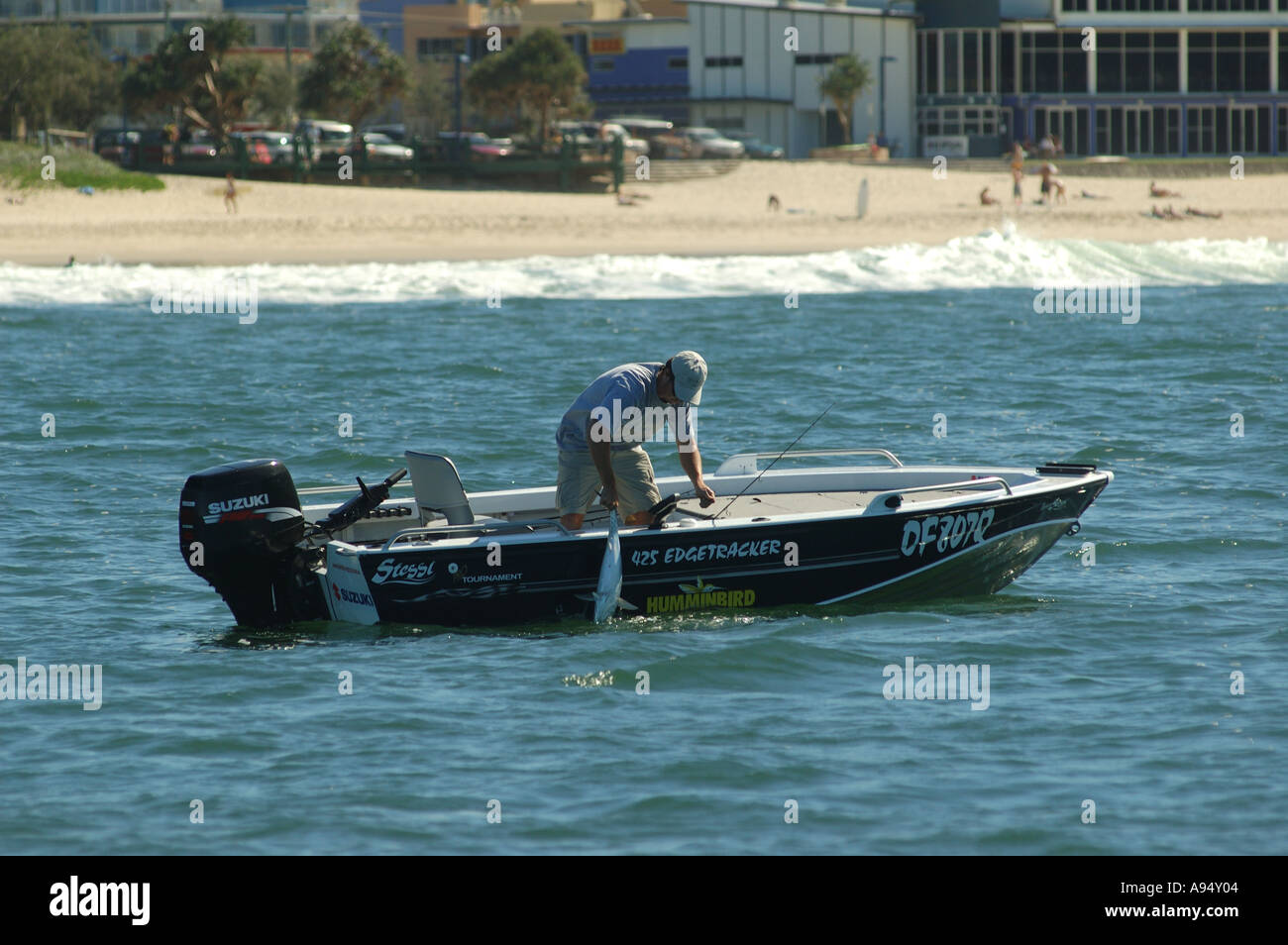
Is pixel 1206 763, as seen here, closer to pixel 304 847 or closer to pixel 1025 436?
pixel 304 847

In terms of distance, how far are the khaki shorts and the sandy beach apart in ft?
95.1

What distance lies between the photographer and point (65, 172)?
47062 mm

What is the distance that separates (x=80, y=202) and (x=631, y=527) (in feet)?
128

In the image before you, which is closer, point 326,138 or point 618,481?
point 618,481

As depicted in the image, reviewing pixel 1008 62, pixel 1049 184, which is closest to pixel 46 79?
pixel 1049 184

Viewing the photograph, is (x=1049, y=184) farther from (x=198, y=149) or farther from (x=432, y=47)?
(x=432, y=47)

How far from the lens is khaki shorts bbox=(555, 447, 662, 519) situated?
1020 cm

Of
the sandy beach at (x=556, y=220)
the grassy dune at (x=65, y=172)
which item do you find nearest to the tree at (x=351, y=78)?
the sandy beach at (x=556, y=220)

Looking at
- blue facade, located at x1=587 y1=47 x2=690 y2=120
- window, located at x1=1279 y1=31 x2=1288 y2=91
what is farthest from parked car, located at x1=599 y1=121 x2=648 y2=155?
window, located at x1=1279 y1=31 x2=1288 y2=91

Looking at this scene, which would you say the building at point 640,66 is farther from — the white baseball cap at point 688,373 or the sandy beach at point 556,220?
the white baseball cap at point 688,373

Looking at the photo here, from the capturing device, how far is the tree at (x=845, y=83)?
67.0m

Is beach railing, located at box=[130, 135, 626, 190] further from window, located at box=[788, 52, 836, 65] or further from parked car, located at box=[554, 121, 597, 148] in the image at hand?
window, located at box=[788, 52, 836, 65]

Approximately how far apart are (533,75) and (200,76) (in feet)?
40.5
